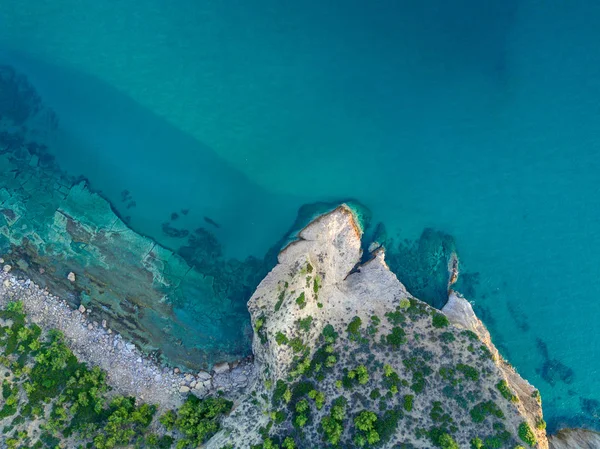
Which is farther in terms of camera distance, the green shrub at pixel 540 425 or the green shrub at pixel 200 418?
the green shrub at pixel 200 418

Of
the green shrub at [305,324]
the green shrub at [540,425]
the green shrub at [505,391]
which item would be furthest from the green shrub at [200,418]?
the green shrub at [540,425]

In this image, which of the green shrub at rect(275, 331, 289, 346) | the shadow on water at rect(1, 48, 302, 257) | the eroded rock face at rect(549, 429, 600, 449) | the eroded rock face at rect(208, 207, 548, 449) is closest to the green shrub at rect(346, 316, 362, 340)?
the eroded rock face at rect(208, 207, 548, 449)

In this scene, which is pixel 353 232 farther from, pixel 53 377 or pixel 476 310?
pixel 53 377

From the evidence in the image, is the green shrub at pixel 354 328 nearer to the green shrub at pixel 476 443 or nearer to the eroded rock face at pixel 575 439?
the green shrub at pixel 476 443

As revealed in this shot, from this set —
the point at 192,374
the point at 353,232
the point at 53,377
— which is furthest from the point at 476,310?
the point at 53,377

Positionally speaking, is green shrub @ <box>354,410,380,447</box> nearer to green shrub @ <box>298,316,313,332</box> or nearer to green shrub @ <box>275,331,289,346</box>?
green shrub @ <box>298,316,313,332</box>

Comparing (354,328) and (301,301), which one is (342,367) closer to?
(354,328)
